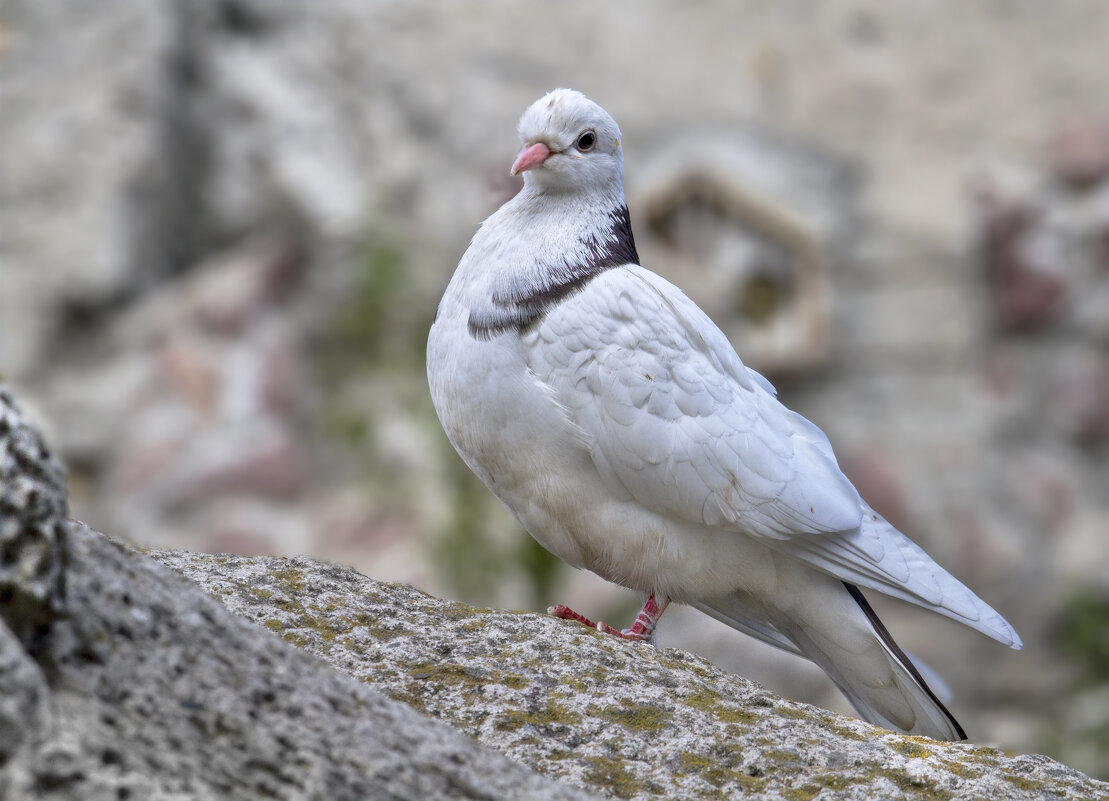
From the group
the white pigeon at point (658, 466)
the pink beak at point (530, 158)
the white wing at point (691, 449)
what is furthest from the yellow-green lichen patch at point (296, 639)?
the pink beak at point (530, 158)

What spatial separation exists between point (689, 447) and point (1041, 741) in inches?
293

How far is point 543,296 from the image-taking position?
498 cm

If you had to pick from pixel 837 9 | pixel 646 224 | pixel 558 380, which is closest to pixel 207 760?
pixel 558 380

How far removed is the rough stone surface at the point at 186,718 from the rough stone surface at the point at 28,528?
70 mm

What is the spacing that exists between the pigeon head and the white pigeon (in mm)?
126

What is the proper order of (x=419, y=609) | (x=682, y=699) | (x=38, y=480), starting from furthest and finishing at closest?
1. (x=419, y=609)
2. (x=682, y=699)
3. (x=38, y=480)

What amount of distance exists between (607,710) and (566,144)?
2.65 metres

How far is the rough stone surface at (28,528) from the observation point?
6.58ft

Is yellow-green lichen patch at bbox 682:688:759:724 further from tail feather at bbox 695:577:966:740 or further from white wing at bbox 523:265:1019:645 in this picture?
tail feather at bbox 695:577:966:740

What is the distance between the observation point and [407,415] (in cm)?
1166

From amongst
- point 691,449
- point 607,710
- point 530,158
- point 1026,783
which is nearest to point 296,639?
point 607,710

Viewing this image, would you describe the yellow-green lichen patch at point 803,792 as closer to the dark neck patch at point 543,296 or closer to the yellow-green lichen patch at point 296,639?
the yellow-green lichen patch at point 296,639

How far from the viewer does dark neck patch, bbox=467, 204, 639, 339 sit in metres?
4.91

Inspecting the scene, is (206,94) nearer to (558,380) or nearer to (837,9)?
(837,9)
